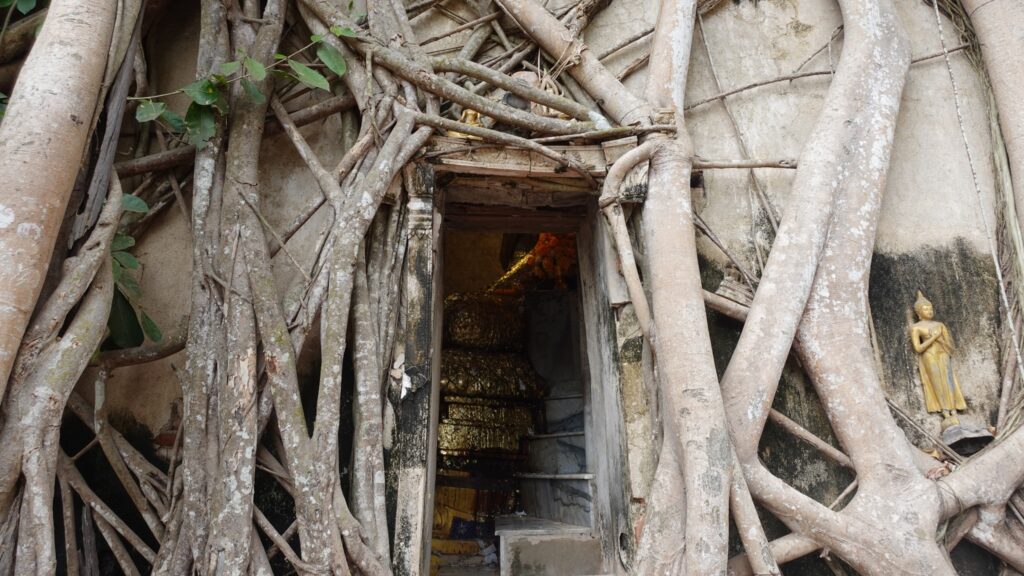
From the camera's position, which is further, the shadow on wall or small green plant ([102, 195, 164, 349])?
the shadow on wall

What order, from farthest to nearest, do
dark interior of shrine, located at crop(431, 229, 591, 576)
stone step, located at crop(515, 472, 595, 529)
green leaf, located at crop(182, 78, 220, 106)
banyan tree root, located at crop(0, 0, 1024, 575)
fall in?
dark interior of shrine, located at crop(431, 229, 591, 576)
stone step, located at crop(515, 472, 595, 529)
green leaf, located at crop(182, 78, 220, 106)
banyan tree root, located at crop(0, 0, 1024, 575)

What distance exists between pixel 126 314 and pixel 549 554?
99.4 inches

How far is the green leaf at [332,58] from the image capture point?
3.28 metres

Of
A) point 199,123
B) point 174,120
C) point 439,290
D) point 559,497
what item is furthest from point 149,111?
point 559,497

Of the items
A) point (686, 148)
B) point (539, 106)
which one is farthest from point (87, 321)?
point (686, 148)

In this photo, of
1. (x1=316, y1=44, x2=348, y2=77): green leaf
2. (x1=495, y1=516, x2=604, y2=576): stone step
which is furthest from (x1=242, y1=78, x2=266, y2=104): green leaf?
(x1=495, y1=516, x2=604, y2=576): stone step

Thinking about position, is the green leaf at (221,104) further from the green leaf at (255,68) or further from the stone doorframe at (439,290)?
the stone doorframe at (439,290)

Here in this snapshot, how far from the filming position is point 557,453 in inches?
212

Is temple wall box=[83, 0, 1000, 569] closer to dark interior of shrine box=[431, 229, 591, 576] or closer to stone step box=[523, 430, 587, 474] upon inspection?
dark interior of shrine box=[431, 229, 591, 576]

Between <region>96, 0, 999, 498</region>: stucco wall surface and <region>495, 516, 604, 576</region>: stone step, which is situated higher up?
<region>96, 0, 999, 498</region>: stucco wall surface

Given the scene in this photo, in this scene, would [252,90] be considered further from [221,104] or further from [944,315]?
[944,315]

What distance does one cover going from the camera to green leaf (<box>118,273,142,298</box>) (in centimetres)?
317

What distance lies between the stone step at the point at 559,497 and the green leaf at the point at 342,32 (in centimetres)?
290

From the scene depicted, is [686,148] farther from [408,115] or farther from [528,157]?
[408,115]
